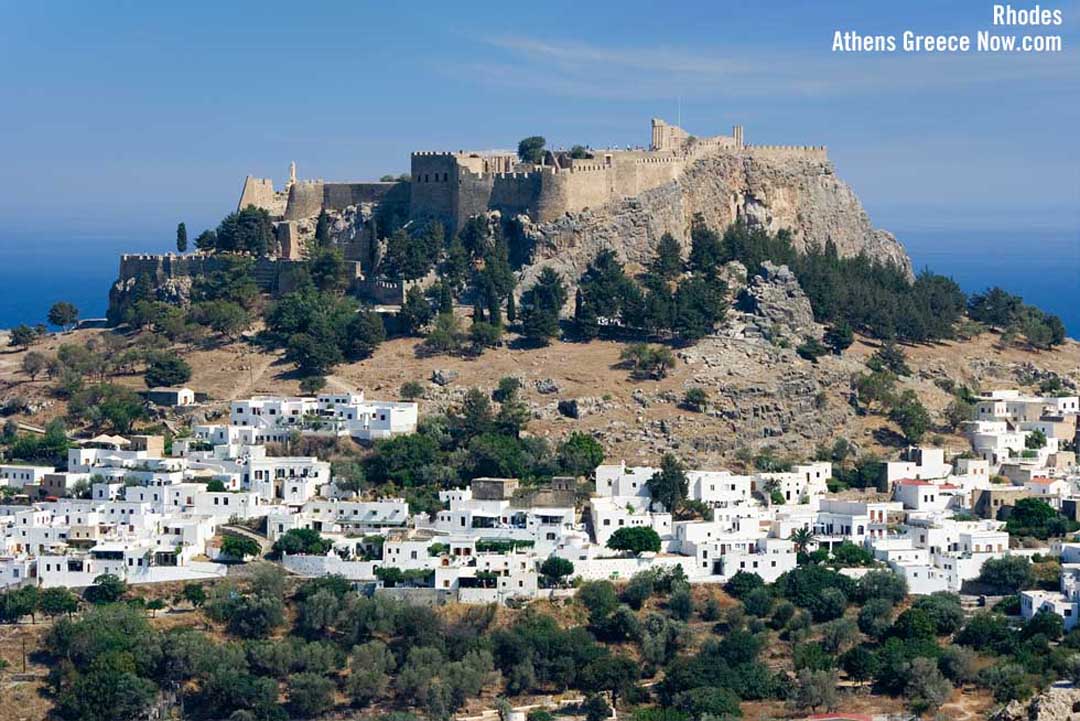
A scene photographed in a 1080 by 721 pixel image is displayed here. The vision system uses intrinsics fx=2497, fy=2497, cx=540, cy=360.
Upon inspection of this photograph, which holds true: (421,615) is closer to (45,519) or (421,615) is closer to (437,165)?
(45,519)

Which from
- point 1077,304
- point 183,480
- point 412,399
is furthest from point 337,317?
point 1077,304

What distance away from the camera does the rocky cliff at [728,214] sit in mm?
62219

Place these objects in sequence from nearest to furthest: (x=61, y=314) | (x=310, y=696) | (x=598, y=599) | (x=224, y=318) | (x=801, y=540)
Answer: (x=310, y=696), (x=598, y=599), (x=801, y=540), (x=224, y=318), (x=61, y=314)

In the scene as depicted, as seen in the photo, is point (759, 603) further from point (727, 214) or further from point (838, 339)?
point (727, 214)

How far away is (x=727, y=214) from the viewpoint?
219ft

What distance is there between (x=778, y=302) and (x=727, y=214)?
669 cm

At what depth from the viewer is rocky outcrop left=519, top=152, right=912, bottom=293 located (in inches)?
2450

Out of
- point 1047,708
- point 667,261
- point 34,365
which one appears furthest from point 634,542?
point 34,365

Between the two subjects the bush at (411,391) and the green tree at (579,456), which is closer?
the green tree at (579,456)

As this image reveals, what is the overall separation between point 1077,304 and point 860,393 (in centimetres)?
6075

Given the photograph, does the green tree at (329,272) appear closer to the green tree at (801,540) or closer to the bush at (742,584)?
the green tree at (801,540)

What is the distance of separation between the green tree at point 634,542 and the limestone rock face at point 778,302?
11.4 meters

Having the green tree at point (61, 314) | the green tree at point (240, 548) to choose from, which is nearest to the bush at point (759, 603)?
the green tree at point (240, 548)

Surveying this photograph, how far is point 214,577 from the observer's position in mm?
48219
